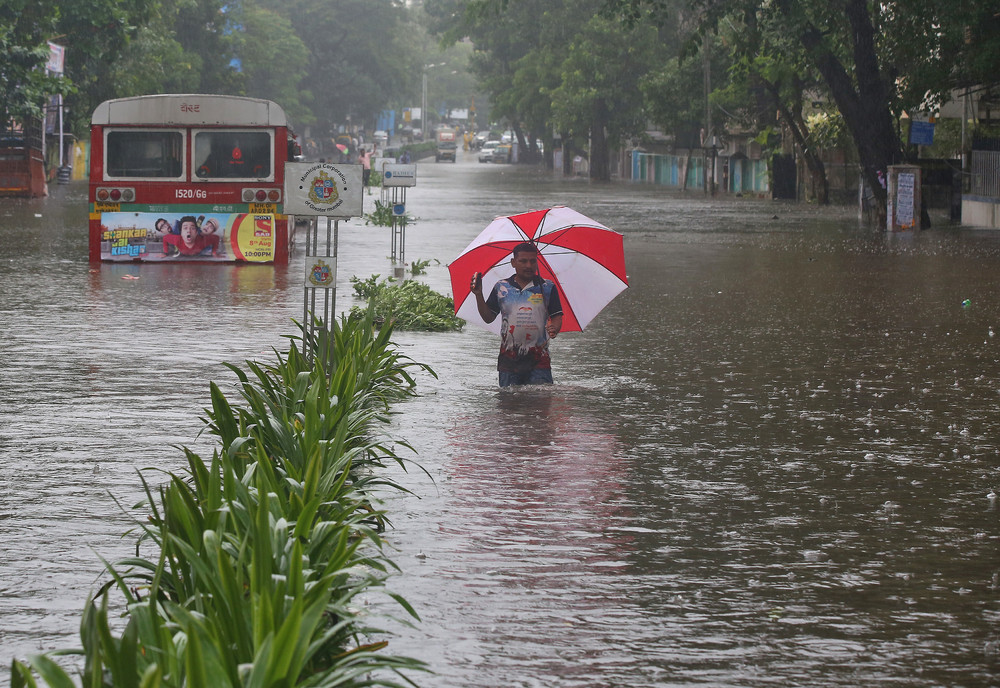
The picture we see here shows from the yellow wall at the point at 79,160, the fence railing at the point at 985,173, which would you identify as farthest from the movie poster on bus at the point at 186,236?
the yellow wall at the point at 79,160

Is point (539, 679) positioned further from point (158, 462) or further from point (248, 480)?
point (158, 462)

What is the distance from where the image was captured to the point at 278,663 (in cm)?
345

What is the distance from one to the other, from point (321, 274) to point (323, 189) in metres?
0.70

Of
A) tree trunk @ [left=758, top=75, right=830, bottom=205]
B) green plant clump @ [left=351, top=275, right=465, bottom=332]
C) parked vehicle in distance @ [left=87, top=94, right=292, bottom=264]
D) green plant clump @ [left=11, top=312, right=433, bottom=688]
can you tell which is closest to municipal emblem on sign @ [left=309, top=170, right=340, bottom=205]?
green plant clump @ [left=11, top=312, right=433, bottom=688]

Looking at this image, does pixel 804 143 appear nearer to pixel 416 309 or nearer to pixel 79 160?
pixel 416 309

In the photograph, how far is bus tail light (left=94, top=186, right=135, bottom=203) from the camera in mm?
19453

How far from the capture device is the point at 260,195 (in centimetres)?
1970

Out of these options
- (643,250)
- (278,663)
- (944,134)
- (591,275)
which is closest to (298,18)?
(944,134)

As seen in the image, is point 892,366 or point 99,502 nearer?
point 99,502

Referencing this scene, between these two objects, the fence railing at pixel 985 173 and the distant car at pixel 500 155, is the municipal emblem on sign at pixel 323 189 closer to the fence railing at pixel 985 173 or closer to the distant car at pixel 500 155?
the fence railing at pixel 985 173

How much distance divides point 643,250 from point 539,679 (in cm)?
2035

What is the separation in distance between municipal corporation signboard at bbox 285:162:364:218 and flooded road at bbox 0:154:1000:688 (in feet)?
4.63

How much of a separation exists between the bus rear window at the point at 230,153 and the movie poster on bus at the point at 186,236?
1.98 feet

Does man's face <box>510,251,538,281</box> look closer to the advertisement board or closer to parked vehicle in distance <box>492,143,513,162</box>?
the advertisement board
